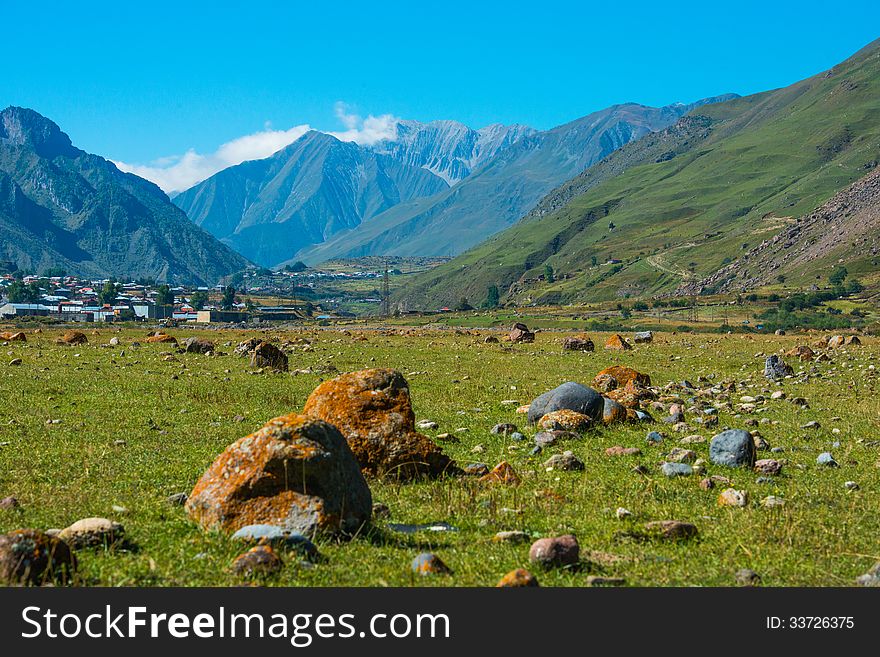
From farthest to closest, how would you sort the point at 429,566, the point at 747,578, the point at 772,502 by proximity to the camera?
the point at 772,502 → the point at 747,578 → the point at 429,566

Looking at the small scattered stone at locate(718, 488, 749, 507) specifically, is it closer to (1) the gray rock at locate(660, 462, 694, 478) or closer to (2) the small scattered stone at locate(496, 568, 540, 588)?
(1) the gray rock at locate(660, 462, 694, 478)

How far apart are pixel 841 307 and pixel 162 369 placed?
138 metres

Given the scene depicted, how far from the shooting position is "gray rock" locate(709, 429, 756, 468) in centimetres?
1655

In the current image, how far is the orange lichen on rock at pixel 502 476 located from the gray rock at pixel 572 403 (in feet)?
22.1

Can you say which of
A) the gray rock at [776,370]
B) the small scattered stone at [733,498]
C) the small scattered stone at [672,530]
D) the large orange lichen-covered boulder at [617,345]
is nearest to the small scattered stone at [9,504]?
the small scattered stone at [672,530]

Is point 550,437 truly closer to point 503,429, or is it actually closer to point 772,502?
point 503,429

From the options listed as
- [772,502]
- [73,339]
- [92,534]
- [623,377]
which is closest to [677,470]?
[772,502]

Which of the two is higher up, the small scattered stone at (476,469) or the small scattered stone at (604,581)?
the small scattered stone at (604,581)

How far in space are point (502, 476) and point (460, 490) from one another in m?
1.58

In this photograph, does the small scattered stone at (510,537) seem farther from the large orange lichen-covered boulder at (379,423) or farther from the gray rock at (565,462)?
the gray rock at (565,462)

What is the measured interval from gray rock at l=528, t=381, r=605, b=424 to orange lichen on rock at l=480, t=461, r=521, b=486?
22.1 ft

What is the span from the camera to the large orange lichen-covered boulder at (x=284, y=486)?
34.4 ft

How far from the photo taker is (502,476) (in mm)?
Result: 14969
